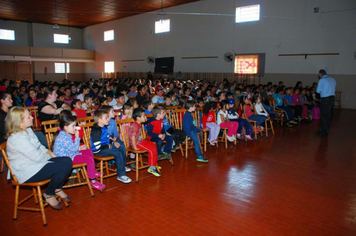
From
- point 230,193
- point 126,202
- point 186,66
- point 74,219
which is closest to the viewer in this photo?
point 74,219

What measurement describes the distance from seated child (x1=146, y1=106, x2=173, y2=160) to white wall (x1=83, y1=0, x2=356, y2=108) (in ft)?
34.9

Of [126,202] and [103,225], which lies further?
[126,202]

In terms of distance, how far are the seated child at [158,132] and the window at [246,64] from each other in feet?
35.7

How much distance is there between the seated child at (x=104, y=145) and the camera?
13.0 ft

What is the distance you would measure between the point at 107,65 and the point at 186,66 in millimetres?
8892

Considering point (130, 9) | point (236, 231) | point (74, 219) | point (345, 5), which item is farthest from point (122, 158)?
point (130, 9)

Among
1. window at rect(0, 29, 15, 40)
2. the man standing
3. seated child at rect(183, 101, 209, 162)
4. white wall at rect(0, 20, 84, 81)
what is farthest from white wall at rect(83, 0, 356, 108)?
seated child at rect(183, 101, 209, 162)

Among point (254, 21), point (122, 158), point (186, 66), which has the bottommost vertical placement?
point (122, 158)

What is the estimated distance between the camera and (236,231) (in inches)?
114

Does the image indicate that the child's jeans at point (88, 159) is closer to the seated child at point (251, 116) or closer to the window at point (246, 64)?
the seated child at point (251, 116)

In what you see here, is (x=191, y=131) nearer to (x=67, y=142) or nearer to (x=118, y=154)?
(x=118, y=154)

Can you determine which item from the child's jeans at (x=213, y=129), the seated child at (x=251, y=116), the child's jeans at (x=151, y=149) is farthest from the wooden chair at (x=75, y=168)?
the seated child at (x=251, y=116)

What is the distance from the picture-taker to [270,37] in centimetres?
1373

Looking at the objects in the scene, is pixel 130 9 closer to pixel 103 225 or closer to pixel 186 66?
pixel 186 66
